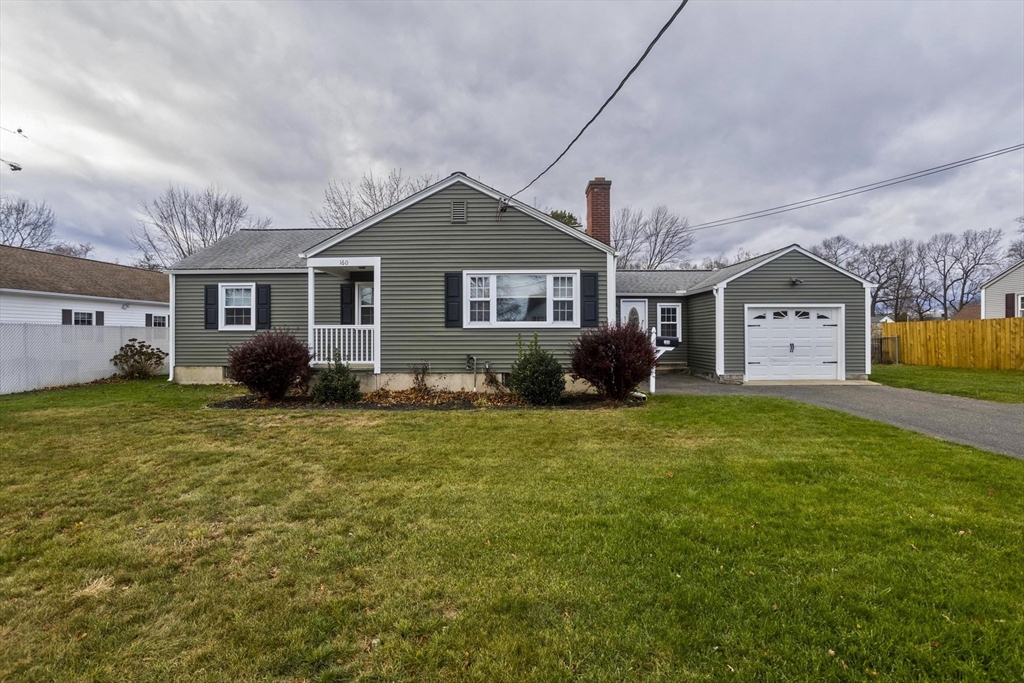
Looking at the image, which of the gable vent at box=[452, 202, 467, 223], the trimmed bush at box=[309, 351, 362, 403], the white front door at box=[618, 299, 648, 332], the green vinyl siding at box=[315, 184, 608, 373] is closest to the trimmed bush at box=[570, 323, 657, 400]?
the green vinyl siding at box=[315, 184, 608, 373]

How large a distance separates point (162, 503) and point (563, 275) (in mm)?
8773

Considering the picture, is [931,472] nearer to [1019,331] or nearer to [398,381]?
[398,381]

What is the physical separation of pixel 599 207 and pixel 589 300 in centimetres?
333

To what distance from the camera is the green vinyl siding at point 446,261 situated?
10.8 m

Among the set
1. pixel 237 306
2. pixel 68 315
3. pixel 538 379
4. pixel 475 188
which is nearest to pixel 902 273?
pixel 475 188

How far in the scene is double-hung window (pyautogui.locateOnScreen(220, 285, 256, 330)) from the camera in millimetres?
13023

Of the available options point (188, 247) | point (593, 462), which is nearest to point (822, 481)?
point (593, 462)

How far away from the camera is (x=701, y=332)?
14.6 m

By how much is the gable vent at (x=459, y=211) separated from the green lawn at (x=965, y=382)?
1264cm

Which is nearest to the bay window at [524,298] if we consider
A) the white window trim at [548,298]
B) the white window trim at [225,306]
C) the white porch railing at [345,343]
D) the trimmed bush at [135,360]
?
the white window trim at [548,298]

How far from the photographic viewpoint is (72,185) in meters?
23.0

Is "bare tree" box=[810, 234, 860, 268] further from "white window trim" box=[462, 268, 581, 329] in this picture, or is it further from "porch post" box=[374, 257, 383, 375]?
"porch post" box=[374, 257, 383, 375]

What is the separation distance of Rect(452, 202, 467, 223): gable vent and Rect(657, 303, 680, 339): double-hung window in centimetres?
873

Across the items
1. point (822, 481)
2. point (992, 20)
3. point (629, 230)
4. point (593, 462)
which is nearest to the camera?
point (822, 481)
